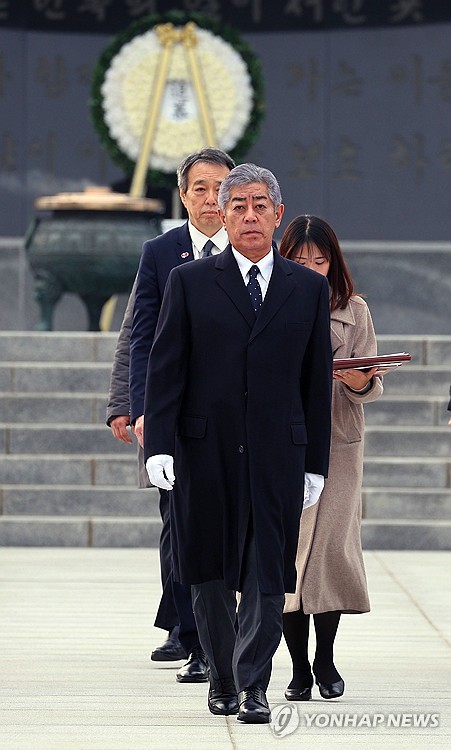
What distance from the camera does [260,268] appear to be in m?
5.41

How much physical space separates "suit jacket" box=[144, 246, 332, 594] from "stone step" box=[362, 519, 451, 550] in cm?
489

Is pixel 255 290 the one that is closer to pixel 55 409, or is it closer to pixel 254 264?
pixel 254 264

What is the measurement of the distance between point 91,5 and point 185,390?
41.7 feet

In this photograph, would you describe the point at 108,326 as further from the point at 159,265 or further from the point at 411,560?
the point at 159,265

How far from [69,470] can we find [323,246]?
5.08 metres

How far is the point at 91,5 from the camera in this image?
1745 centimetres

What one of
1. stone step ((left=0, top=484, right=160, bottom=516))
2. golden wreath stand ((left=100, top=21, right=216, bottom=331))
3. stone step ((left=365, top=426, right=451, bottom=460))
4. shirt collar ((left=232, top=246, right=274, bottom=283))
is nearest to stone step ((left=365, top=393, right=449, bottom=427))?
stone step ((left=365, top=426, right=451, bottom=460))

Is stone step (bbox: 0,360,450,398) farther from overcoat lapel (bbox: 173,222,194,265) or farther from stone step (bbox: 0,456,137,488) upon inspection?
overcoat lapel (bbox: 173,222,194,265)

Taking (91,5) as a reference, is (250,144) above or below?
below

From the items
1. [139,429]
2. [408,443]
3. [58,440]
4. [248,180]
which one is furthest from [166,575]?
[408,443]

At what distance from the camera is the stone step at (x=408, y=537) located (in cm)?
1020

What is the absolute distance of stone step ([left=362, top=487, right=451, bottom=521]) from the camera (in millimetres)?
10484

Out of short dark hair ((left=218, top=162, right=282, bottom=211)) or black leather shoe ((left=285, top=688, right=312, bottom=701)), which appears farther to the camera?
black leather shoe ((left=285, top=688, right=312, bottom=701))

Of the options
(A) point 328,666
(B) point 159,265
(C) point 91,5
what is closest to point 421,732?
(A) point 328,666
